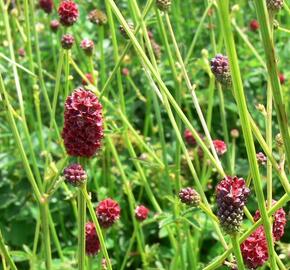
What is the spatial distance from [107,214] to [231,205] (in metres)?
0.56

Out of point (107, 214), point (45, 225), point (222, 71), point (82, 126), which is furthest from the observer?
point (107, 214)

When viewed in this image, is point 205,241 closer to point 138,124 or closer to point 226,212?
point 138,124

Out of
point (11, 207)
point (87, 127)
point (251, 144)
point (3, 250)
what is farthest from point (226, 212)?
point (11, 207)

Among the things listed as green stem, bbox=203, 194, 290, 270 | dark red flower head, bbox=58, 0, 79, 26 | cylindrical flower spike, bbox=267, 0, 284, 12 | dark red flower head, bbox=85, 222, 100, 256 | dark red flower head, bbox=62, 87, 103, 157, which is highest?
cylindrical flower spike, bbox=267, 0, 284, 12

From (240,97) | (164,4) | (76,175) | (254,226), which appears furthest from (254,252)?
(164,4)

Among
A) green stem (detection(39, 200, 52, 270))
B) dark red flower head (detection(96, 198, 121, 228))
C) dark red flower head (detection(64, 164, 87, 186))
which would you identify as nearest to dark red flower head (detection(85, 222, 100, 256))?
dark red flower head (detection(96, 198, 121, 228))

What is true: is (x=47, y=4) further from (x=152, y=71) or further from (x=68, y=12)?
(x=152, y=71)

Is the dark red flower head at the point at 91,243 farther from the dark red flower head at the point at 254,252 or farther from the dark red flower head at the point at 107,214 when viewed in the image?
the dark red flower head at the point at 254,252

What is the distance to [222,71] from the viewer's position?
1.38m

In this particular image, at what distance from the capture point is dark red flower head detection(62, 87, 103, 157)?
112 cm

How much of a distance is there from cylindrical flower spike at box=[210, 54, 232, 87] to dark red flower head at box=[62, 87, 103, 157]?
334mm

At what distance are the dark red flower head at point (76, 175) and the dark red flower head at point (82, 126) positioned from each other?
35 millimetres

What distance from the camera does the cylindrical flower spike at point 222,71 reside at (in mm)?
1358

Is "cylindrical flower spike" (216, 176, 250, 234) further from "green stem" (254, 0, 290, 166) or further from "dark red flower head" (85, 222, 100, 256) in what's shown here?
"dark red flower head" (85, 222, 100, 256)
